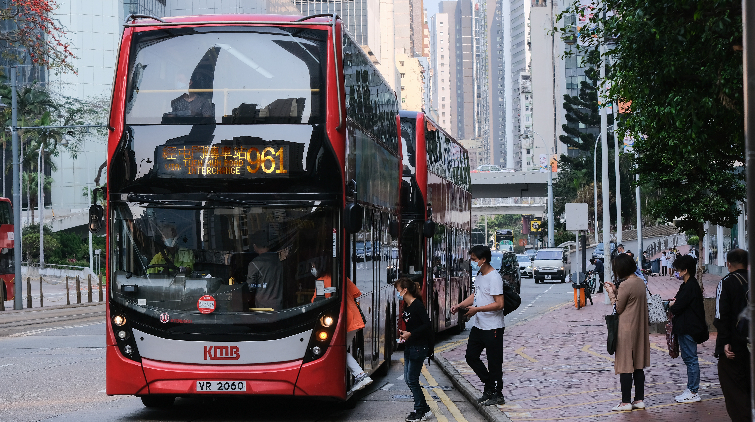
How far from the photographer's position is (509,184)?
3324 inches

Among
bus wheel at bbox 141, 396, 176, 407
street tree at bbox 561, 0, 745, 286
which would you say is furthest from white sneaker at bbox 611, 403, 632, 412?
bus wheel at bbox 141, 396, 176, 407

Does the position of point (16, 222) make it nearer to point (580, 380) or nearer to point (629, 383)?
point (580, 380)

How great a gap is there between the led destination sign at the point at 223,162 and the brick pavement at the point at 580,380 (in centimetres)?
358

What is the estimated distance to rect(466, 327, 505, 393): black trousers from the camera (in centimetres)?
1130

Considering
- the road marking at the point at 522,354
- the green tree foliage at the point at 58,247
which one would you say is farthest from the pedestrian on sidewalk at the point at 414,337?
the green tree foliage at the point at 58,247

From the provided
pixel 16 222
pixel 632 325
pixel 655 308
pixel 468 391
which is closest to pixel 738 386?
pixel 632 325

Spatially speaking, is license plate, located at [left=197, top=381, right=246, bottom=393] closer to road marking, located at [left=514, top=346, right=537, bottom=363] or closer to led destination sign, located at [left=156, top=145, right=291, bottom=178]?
led destination sign, located at [left=156, top=145, right=291, bottom=178]

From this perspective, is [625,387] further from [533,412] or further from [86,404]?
[86,404]

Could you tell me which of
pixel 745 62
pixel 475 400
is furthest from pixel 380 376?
pixel 745 62

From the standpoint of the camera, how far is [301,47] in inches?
418

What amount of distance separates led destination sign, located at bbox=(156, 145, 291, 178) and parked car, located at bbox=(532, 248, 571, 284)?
4926cm

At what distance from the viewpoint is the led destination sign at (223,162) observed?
34.3ft

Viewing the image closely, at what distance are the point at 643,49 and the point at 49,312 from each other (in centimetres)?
2674

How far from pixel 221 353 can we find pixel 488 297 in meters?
2.92
